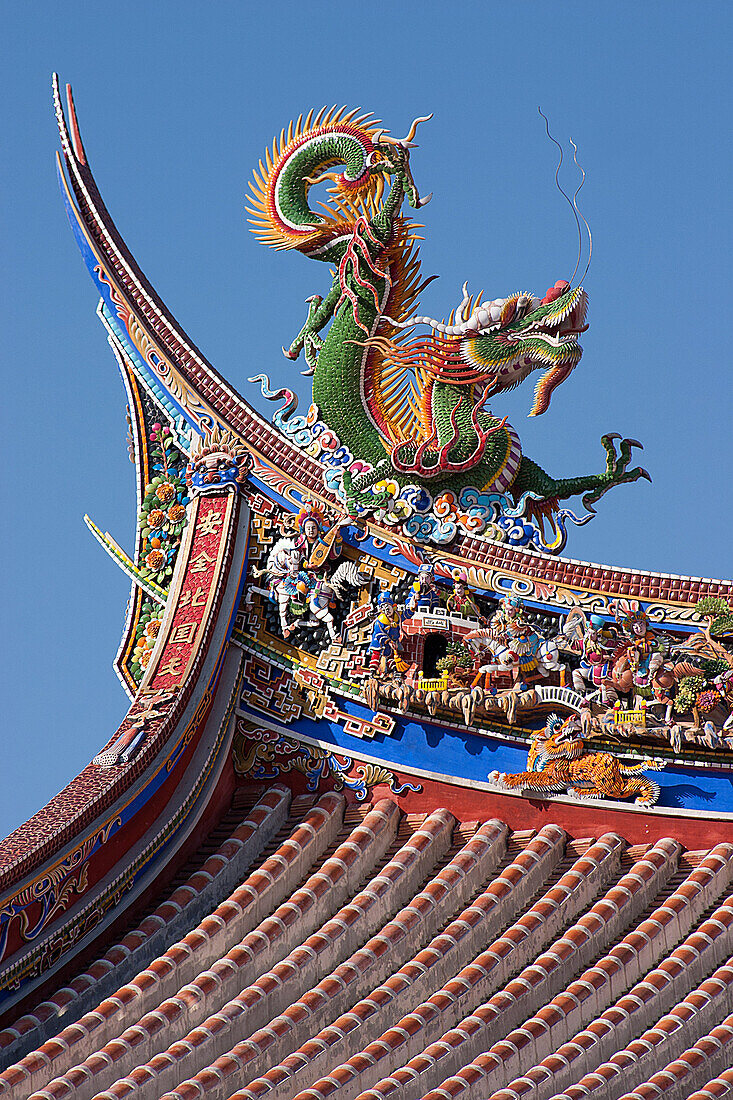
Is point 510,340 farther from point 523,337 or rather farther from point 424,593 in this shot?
point 424,593

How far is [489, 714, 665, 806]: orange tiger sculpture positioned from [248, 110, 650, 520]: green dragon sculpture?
5.48 ft

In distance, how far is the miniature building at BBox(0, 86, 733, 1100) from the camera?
968 cm

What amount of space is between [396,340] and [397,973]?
447 centimetres

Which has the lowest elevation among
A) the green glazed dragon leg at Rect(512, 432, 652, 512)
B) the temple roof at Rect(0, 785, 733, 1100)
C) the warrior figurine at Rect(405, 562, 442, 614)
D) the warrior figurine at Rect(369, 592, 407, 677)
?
the temple roof at Rect(0, 785, 733, 1100)

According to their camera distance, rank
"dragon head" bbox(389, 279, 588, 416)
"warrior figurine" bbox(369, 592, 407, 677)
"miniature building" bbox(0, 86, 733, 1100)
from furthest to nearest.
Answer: "dragon head" bbox(389, 279, 588, 416)
"warrior figurine" bbox(369, 592, 407, 677)
"miniature building" bbox(0, 86, 733, 1100)

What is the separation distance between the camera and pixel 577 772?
11.3 meters

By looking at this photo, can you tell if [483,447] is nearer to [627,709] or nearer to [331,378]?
[331,378]

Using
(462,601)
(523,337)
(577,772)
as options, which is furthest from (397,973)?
(523,337)

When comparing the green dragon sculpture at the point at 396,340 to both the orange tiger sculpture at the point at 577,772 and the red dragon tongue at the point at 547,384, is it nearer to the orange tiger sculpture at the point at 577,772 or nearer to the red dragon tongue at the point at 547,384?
the red dragon tongue at the point at 547,384

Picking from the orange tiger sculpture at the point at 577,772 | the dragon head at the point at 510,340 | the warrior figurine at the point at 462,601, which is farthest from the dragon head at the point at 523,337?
the orange tiger sculpture at the point at 577,772

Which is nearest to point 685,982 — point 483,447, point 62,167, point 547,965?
point 547,965

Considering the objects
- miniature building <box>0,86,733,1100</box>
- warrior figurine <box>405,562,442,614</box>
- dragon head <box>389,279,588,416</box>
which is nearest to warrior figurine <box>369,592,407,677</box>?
miniature building <box>0,86,733,1100</box>

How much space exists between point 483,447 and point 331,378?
1181 millimetres

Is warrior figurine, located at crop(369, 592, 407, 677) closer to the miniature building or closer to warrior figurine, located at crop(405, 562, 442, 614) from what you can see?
the miniature building
